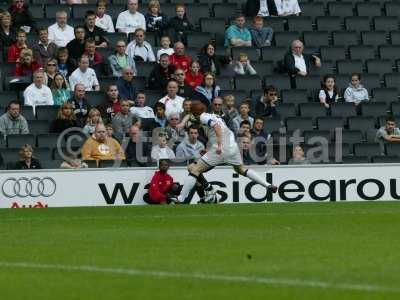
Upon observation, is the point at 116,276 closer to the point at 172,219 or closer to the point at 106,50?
the point at 172,219

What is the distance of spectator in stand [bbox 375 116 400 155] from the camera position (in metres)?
26.1

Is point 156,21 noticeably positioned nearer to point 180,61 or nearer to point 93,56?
point 180,61

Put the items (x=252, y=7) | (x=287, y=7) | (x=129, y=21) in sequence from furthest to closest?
(x=287, y=7)
(x=252, y=7)
(x=129, y=21)

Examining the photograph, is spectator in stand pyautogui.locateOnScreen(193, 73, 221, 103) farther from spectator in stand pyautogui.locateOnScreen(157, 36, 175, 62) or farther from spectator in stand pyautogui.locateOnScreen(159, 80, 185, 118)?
spectator in stand pyautogui.locateOnScreen(157, 36, 175, 62)

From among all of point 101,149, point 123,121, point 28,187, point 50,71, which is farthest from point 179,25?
point 28,187

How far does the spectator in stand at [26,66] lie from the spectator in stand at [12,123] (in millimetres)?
1023

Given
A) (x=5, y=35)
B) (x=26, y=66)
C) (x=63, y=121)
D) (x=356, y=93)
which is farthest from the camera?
(x=356, y=93)

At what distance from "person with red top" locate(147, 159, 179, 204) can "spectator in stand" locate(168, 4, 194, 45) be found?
5125mm

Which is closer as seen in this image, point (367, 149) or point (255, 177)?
point (255, 177)

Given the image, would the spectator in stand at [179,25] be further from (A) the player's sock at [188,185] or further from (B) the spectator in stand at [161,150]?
(A) the player's sock at [188,185]

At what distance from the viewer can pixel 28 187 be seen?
22.7 meters

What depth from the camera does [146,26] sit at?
2711 centimetres

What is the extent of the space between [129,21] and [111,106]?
2.87 metres

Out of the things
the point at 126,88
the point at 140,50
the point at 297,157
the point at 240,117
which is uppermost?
the point at 140,50
